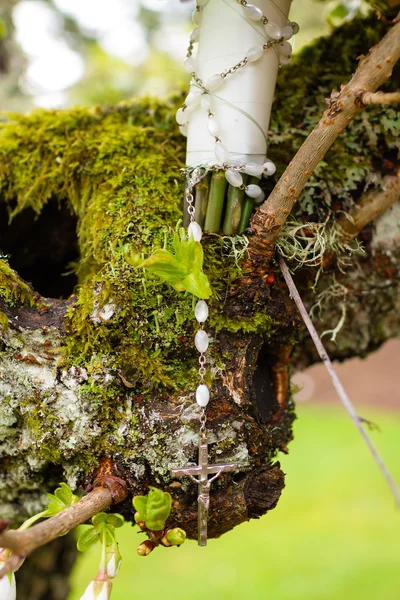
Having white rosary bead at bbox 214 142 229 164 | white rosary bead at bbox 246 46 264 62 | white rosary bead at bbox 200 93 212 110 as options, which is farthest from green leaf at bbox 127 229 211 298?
white rosary bead at bbox 246 46 264 62

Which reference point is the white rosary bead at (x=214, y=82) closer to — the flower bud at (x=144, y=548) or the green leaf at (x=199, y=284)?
the green leaf at (x=199, y=284)

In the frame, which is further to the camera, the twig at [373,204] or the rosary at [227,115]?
the twig at [373,204]

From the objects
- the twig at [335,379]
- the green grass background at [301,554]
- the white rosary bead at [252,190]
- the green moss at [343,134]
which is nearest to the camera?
the twig at [335,379]

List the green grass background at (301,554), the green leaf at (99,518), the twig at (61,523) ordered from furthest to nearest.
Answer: the green grass background at (301,554), the green leaf at (99,518), the twig at (61,523)

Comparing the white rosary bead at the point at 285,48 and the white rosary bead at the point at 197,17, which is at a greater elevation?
the white rosary bead at the point at 197,17

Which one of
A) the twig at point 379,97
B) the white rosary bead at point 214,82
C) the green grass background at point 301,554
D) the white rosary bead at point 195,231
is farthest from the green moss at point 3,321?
the green grass background at point 301,554

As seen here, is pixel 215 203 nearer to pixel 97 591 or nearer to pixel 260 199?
pixel 260 199

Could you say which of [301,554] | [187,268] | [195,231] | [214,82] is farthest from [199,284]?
[301,554]

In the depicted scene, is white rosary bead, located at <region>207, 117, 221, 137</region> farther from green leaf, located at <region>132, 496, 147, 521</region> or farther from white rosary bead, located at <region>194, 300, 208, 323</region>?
green leaf, located at <region>132, 496, 147, 521</region>
